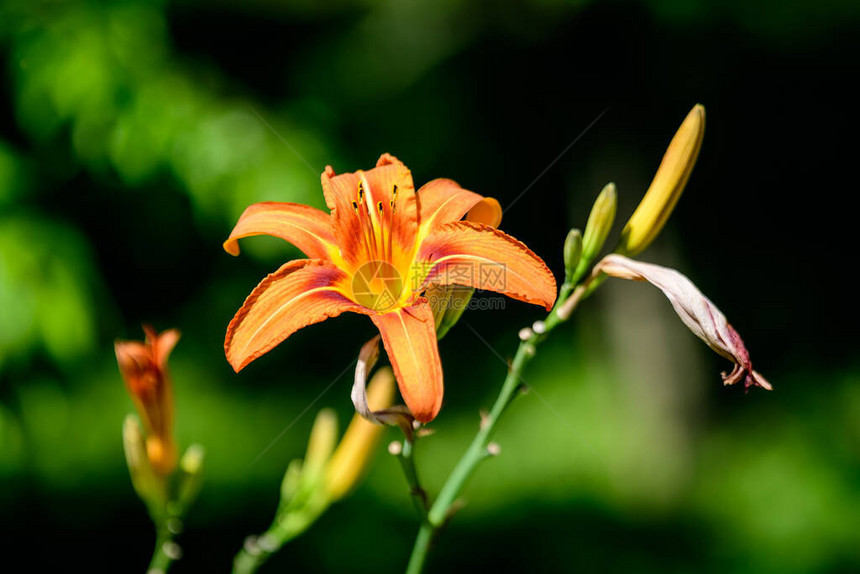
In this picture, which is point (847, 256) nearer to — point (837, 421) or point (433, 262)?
point (837, 421)

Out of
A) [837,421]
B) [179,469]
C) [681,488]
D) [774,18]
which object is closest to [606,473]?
[681,488]

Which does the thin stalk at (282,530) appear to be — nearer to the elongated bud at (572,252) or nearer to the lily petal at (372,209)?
the lily petal at (372,209)

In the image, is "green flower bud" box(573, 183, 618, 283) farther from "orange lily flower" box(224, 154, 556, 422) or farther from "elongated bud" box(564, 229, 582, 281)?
"orange lily flower" box(224, 154, 556, 422)

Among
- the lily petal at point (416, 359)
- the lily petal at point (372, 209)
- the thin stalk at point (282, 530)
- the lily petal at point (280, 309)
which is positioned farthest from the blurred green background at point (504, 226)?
the lily petal at point (416, 359)

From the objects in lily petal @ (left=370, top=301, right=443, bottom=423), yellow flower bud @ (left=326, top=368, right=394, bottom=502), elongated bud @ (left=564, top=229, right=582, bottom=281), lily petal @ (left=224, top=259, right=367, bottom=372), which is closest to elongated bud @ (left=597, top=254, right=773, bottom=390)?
elongated bud @ (left=564, top=229, right=582, bottom=281)

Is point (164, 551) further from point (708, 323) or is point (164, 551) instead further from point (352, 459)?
point (708, 323)

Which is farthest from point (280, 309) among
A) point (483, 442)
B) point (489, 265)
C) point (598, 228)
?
point (598, 228)
